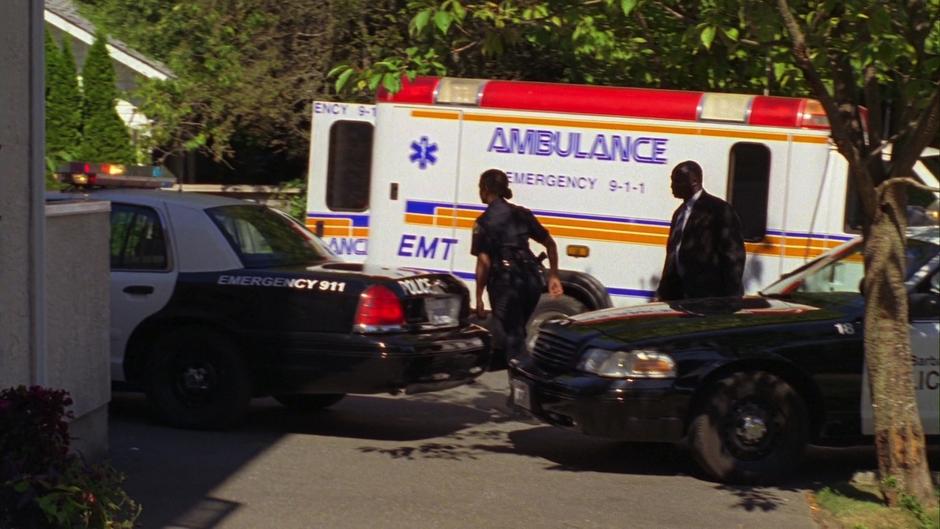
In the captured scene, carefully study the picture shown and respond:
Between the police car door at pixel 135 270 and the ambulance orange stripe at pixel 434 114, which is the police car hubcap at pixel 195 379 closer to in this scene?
the police car door at pixel 135 270

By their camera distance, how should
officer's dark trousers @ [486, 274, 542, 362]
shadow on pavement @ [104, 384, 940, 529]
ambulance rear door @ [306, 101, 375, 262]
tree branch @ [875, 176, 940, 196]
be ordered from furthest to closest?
ambulance rear door @ [306, 101, 375, 262]
officer's dark trousers @ [486, 274, 542, 362]
shadow on pavement @ [104, 384, 940, 529]
tree branch @ [875, 176, 940, 196]

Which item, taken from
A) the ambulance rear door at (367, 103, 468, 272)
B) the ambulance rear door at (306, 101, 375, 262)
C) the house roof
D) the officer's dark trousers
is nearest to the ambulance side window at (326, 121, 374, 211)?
the ambulance rear door at (306, 101, 375, 262)

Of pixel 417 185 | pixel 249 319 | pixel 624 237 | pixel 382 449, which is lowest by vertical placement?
pixel 382 449

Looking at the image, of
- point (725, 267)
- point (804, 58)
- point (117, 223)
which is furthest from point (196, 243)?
point (804, 58)

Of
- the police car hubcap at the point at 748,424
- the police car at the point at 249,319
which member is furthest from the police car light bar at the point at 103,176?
the police car hubcap at the point at 748,424

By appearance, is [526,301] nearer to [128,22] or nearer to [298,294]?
[298,294]

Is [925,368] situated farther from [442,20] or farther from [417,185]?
[417,185]

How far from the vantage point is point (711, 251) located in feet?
28.0

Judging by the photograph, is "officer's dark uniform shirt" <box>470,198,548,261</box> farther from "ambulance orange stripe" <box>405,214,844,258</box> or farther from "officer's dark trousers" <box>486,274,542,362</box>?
"ambulance orange stripe" <box>405,214,844,258</box>

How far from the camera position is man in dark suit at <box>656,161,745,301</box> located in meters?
8.48

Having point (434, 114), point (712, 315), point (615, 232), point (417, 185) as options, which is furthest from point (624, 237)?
point (712, 315)

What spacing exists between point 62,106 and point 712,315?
1212 centimetres

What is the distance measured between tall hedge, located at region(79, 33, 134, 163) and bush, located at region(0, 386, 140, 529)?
1253cm

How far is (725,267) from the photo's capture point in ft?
28.0
